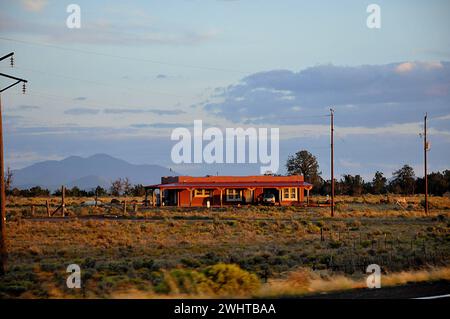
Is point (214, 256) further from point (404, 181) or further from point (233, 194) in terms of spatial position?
point (404, 181)

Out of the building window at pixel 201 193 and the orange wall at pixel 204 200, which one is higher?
the building window at pixel 201 193

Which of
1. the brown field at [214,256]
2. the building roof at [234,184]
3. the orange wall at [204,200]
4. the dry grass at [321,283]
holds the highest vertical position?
the building roof at [234,184]

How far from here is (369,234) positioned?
35344 mm

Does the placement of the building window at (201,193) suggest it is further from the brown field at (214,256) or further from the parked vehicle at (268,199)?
the brown field at (214,256)

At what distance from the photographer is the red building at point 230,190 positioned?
227 ft

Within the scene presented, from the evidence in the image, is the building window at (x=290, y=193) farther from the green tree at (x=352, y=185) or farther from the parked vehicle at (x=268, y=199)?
the green tree at (x=352, y=185)

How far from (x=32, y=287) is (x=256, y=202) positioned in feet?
175

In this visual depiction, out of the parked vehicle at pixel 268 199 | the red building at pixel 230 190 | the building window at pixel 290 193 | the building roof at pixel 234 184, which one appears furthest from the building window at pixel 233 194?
the building window at pixel 290 193

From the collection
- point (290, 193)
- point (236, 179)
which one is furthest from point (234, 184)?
point (290, 193)

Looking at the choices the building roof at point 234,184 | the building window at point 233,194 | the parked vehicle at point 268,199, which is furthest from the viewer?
the building window at point 233,194

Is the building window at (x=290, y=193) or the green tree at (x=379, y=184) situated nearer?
the building window at (x=290, y=193)

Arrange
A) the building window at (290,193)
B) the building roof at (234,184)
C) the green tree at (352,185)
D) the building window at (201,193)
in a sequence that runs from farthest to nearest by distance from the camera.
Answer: the green tree at (352,185), the building window at (290,193), the building window at (201,193), the building roof at (234,184)

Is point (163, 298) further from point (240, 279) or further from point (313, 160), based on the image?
point (313, 160)
